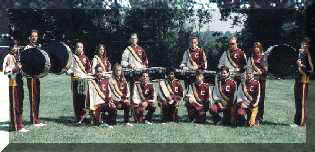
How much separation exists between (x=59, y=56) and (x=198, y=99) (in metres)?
2.69

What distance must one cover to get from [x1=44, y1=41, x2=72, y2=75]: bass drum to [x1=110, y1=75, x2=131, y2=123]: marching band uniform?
0.90 m

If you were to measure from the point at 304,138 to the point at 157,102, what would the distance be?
108 inches

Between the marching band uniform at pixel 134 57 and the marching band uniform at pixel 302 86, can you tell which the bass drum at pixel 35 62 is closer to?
the marching band uniform at pixel 134 57

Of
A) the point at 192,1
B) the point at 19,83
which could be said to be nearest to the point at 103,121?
the point at 19,83

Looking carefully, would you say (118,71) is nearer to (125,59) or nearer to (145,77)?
(125,59)

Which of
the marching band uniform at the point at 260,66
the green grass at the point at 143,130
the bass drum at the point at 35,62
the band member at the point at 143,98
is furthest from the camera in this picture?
the band member at the point at 143,98

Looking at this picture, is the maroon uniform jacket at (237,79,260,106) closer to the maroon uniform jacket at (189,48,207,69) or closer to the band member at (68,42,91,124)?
the maroon uniform jacket at (189,48,207,69)

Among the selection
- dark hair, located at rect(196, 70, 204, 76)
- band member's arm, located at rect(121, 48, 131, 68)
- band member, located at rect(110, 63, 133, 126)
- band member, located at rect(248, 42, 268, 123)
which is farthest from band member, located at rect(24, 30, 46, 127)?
band member, located at rect(248, 42, 268, 123)

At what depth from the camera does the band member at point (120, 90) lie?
8180 millimetres

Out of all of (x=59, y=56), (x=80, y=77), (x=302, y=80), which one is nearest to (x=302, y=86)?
(x=302, y=80)

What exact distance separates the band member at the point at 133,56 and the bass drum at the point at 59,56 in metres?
1.01

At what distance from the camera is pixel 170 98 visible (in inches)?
331

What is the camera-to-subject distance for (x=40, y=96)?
856 centimetres

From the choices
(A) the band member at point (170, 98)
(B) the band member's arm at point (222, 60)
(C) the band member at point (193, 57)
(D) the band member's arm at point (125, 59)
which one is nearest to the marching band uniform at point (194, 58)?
(C) the band member at point (193, 57)
